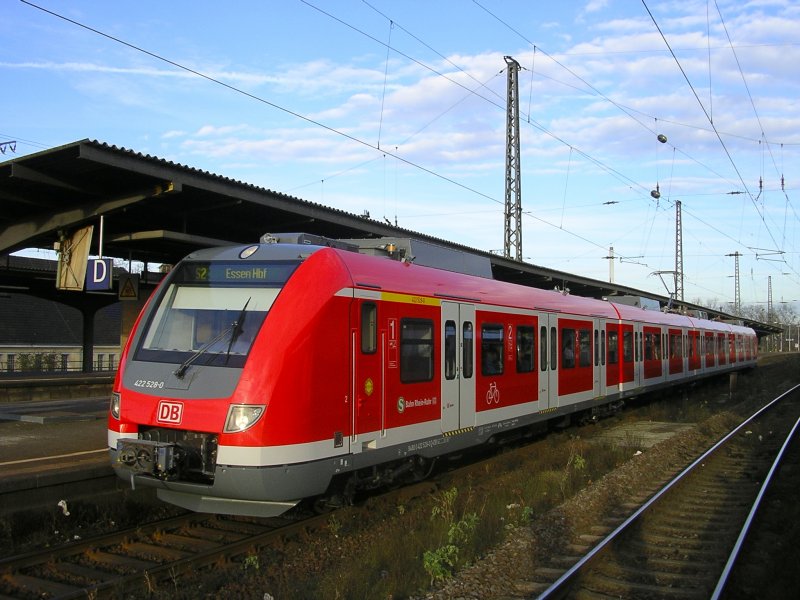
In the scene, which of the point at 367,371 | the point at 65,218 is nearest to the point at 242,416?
the point at 367,371

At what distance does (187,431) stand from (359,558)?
2.05m

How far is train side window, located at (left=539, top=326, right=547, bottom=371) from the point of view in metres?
12.5

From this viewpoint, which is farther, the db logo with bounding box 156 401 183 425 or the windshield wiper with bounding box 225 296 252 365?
the windshield wiper with bounding box 225 296 252 365

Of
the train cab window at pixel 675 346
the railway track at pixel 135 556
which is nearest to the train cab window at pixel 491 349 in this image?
the railway track at pixel 135 556


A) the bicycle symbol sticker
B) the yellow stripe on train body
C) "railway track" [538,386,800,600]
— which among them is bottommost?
"railway track" [538,386,800,600]

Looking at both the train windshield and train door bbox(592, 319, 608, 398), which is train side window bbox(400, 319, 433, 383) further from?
train door bbox(592, 319, 608, 398)

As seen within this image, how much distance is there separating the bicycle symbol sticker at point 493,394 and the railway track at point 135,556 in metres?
3.49

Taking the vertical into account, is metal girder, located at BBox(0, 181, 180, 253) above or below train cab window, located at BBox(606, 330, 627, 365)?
above

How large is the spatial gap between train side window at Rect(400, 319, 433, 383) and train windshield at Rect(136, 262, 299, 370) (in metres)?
1.83

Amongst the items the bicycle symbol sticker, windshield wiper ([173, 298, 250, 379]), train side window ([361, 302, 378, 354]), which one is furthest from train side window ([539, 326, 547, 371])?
windshield wiper ([173, 298, 250, 379])

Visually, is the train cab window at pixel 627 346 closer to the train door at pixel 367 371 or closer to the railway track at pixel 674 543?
the railway track at pixel 674 543

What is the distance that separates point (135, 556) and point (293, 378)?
7.43 feet

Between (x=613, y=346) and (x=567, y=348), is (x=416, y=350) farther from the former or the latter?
(x=613, y=346)

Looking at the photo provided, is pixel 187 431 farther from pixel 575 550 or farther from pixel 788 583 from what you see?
pixel 788 583
